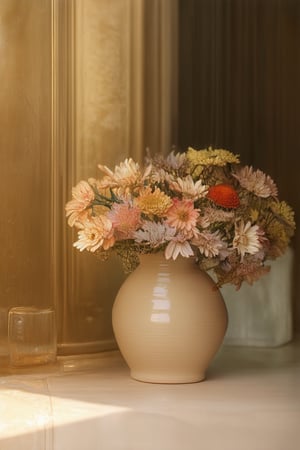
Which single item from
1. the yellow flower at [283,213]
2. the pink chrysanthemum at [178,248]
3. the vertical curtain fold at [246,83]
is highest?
the vertical curtain fold at [246,83]

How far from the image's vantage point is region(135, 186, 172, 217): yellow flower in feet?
4.93

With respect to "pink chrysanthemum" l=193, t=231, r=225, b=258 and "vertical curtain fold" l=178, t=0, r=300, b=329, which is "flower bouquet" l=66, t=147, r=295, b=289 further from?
"vertical curtain fold" l=178, t=0, r=300, b=329

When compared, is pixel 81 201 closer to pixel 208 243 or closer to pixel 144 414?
pixel 208 243

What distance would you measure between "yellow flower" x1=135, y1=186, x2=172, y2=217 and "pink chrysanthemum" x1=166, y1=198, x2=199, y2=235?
1cm

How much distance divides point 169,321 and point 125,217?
20 centimetres

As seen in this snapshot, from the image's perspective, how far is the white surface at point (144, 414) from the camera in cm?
129

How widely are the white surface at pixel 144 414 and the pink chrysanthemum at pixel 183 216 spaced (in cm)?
29

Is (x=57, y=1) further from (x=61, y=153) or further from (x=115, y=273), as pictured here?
(x=115, y=273)

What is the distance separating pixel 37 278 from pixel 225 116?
27.2 inches

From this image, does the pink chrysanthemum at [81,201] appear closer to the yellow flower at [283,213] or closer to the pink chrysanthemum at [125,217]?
the pink chrysanthemum at [125,217]

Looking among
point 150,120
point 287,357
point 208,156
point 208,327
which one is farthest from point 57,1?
point 287,357

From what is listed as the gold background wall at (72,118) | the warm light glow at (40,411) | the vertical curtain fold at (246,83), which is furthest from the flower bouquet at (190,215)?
the vertical curtain fold at (246,83)

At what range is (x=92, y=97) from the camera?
179 centimetres

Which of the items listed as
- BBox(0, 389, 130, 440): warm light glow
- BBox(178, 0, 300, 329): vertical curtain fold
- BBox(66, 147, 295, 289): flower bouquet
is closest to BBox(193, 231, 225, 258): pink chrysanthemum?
BBox(66, 147, 295, 289): flower bouquet
